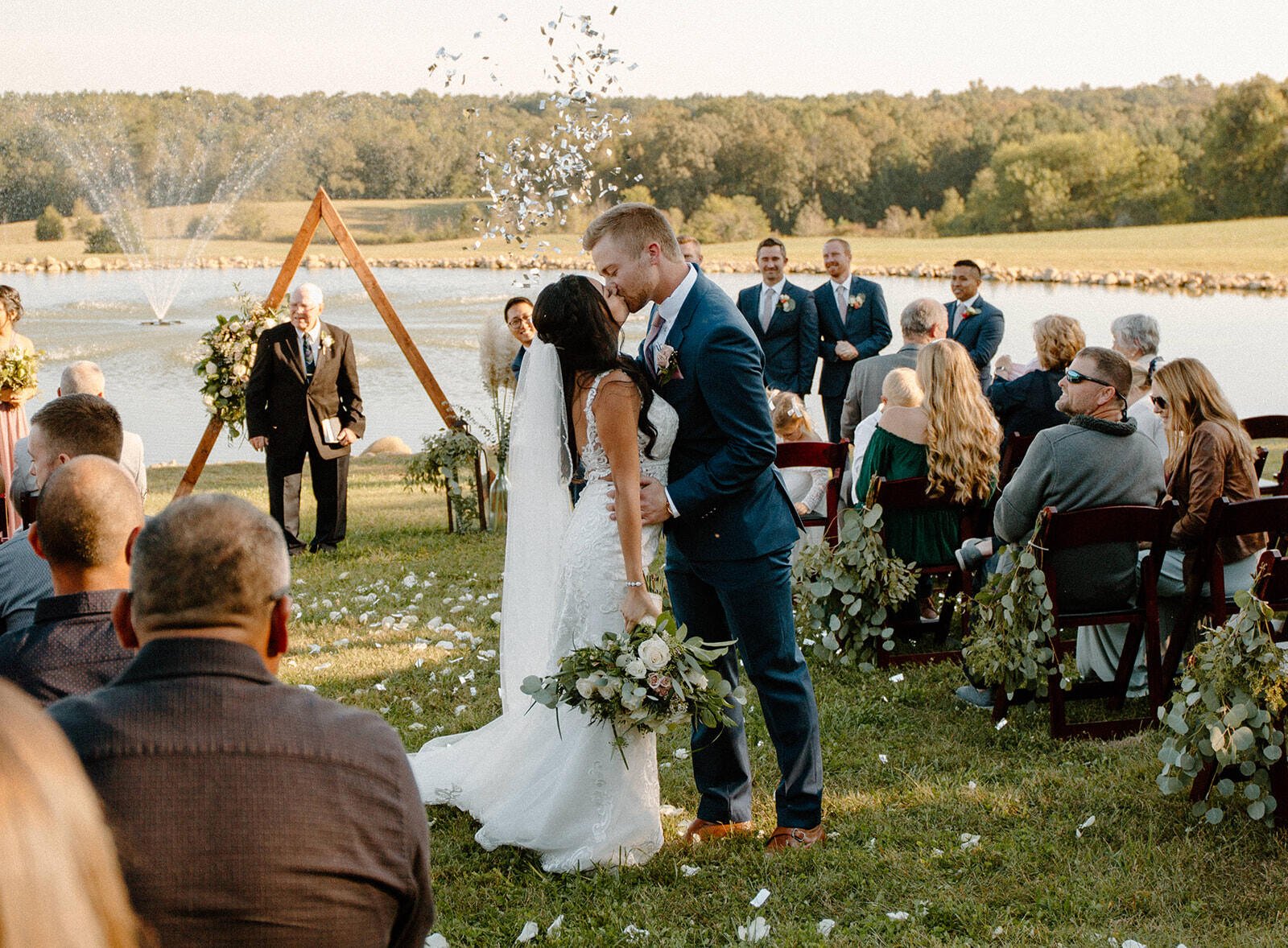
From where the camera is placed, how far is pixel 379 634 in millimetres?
7523

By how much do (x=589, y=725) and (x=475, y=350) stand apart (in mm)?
22133

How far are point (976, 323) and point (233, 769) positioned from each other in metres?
9.57

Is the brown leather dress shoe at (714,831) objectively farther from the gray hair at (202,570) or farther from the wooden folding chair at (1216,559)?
the gray hair at (202,570)

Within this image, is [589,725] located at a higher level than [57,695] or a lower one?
lower

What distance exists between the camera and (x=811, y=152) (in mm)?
63156

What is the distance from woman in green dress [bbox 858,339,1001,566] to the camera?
20.8ft

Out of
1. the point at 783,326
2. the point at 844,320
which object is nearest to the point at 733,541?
the point at 783,326

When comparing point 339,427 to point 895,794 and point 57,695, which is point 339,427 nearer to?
point 895,794

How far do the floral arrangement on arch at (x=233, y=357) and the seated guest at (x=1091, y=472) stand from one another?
709cm

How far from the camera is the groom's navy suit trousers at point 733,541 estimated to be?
161 inches

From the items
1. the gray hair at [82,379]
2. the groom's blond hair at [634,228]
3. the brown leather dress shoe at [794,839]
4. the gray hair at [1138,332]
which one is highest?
the groom's blond hair at [634,228]

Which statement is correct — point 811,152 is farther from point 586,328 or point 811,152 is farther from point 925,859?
point 925,859

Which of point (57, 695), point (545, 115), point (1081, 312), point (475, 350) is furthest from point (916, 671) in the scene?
point (1081, 312)

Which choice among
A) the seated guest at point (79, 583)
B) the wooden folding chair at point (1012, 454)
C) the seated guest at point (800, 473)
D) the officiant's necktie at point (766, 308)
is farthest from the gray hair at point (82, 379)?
the officiant's necktie at point (766, 308)
